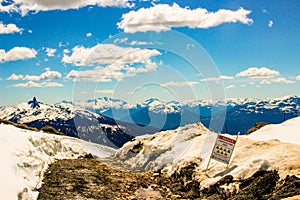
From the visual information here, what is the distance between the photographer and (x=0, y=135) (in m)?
24.0

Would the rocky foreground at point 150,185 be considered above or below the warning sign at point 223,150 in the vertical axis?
below

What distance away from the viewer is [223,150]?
2180cm

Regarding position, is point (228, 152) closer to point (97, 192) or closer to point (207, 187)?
point (207, 187)

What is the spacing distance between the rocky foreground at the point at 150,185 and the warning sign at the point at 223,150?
205cm

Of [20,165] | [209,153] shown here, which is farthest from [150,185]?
[20,165]

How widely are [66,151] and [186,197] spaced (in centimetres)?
1799

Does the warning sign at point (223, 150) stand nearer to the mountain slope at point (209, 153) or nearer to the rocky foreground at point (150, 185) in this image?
the mountain slope at point (209, 153)

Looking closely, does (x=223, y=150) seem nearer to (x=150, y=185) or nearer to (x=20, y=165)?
(x=150, y=185)

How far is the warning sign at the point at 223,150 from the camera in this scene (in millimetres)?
21531

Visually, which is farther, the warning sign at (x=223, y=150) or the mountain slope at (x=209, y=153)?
the warning sign at (x=223, y=150)

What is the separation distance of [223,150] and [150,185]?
5724mm

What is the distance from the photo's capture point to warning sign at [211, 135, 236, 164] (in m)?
21.5

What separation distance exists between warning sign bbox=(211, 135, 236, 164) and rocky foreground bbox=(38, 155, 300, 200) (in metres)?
2.05

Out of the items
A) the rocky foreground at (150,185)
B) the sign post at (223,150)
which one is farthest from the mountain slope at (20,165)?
the sign post at (223,150)
